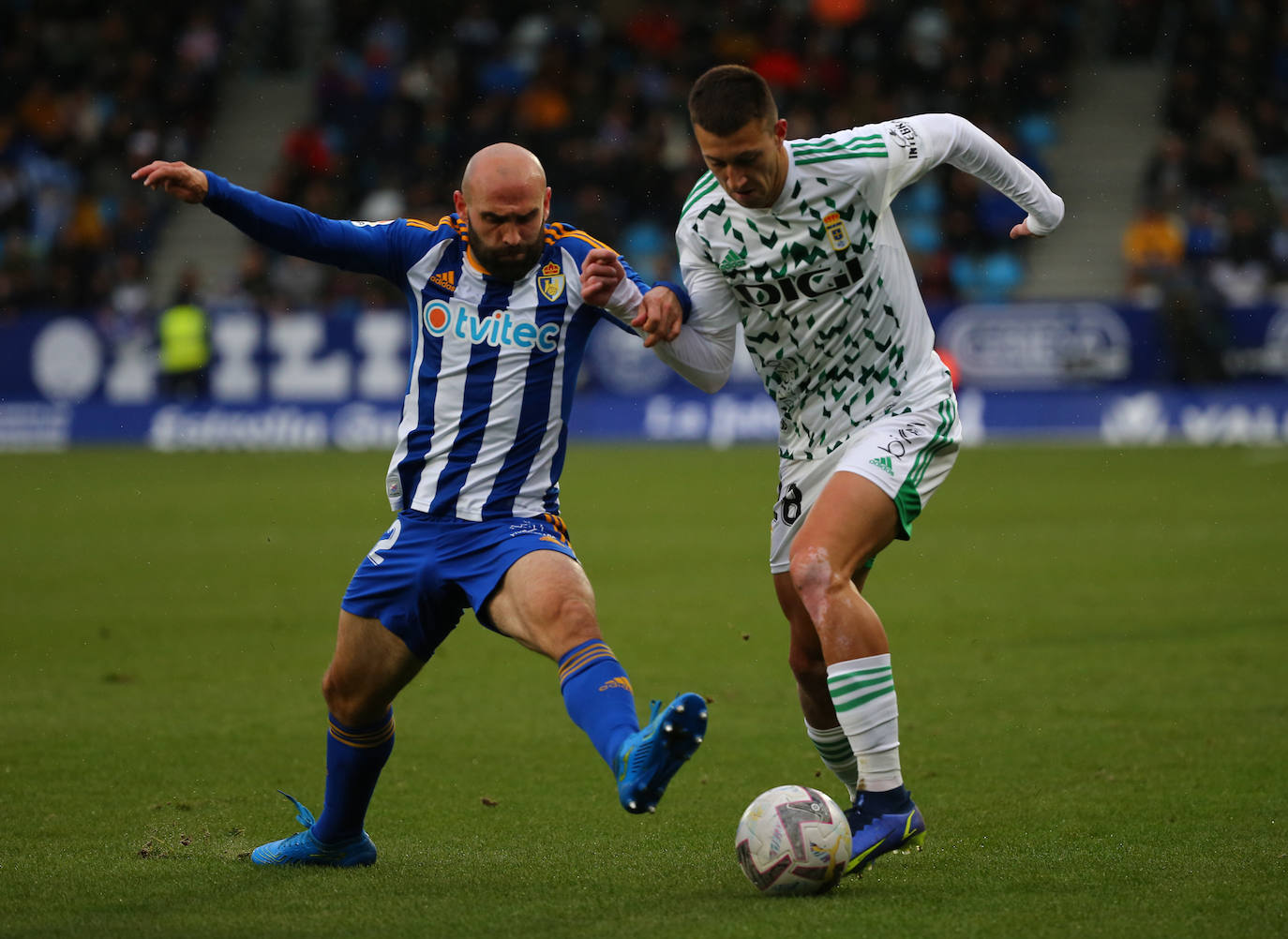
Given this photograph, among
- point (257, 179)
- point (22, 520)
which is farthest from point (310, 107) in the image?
point (22, 520)

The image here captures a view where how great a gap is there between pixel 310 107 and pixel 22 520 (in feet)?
50.2

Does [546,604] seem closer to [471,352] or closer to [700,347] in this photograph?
[471,352]

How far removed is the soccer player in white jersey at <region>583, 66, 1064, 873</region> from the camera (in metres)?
4.80

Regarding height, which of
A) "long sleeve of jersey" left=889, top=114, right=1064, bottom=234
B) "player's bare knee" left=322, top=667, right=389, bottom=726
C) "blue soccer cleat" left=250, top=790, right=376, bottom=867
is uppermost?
"long sleeve of jersey" left=889, top=114, right=1064, bottom=234

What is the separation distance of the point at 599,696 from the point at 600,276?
1.23 m

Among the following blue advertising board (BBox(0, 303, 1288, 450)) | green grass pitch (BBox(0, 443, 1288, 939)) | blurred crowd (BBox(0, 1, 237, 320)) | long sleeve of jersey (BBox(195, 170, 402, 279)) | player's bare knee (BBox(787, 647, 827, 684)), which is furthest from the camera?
blurred crowd (BBox(0, 1, 237, 320))

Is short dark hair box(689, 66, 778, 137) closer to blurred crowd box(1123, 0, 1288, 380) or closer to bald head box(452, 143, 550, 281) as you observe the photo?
bald head box(452, 143, 550, 281)

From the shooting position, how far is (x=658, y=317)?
16.1 feet

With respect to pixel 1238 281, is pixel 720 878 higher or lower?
lower

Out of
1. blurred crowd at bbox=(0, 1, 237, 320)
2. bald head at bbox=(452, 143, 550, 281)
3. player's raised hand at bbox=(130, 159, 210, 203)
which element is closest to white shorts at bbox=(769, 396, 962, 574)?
bald head at bbox=(452, 143, 550, 281)

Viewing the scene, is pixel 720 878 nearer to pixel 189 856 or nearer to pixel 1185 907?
pixel 1185 907

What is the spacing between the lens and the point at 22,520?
1553cm

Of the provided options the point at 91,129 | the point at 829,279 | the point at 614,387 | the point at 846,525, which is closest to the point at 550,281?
the point at 829,279

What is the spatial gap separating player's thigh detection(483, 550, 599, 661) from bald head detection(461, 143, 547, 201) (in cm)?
105
